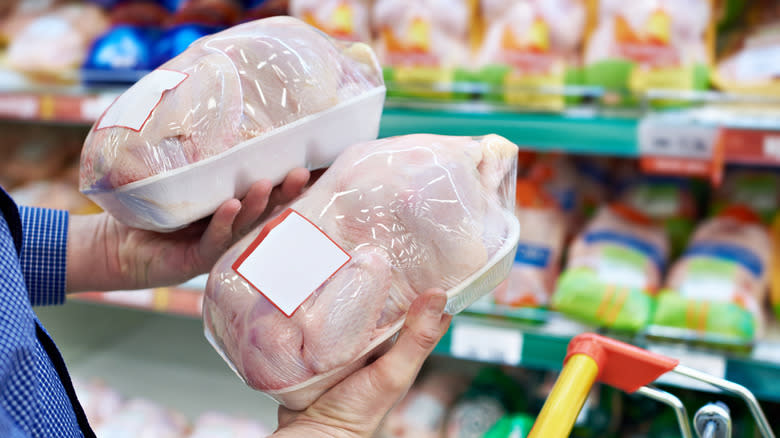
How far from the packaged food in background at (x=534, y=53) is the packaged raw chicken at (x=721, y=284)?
39cm

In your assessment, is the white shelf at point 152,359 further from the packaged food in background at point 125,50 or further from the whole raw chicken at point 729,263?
the whole raw chicken at point 729,263

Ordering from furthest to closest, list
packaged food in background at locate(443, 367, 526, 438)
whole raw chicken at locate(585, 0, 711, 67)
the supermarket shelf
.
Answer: packaged food in background at locate(443, 367, 526, 438) → whole raw chicken at locate(585, 0, 711, 67) → the supermarket shelf

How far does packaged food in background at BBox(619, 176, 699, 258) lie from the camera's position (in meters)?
1.39

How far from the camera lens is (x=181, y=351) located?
193 centimetres

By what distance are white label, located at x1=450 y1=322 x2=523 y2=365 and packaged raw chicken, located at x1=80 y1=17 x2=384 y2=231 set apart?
2.07ft

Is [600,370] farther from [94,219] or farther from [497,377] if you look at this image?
[497,377]

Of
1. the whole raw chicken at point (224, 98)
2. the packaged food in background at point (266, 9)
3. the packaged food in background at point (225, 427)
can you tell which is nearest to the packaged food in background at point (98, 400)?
the packaged food in background at point (225, 427)

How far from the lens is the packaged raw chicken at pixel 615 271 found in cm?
119

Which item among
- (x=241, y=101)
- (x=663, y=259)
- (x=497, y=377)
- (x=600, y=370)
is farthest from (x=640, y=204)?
(x=241, y=101)

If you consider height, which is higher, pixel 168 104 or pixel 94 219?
pixel 168 104

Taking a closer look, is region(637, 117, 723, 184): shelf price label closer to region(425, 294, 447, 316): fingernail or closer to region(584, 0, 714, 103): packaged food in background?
region(584, 0, 714, 103): packaged food in background

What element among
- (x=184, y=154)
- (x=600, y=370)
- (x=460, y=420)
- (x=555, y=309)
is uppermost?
(x=184, y=154)

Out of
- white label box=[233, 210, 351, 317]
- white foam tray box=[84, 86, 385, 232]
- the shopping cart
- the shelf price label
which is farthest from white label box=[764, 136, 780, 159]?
white label box=[233, 210, 351, 317]

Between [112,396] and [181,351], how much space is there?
33 centimetres
